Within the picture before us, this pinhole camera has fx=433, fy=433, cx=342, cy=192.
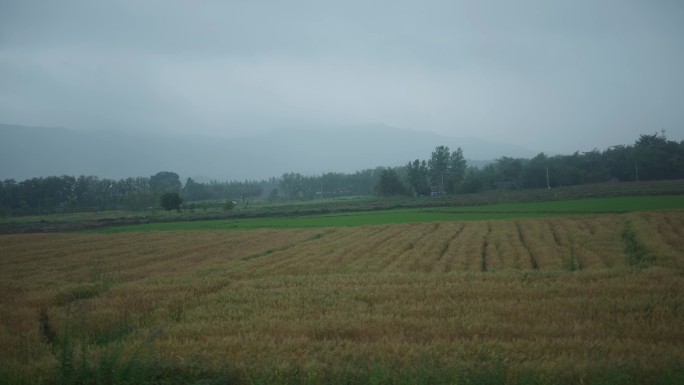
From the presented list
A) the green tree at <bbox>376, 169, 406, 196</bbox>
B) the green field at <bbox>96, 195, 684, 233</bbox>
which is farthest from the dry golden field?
the green tree at <bbox>376, 169, 406, 196</bbox>

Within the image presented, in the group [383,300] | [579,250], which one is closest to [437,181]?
[579,250]

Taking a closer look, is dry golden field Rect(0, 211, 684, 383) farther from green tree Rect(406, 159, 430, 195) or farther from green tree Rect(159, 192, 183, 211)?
green tree Rect(406, 159, 430, 195)

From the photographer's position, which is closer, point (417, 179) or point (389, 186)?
point (417, 179)

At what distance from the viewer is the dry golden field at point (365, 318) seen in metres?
6.12

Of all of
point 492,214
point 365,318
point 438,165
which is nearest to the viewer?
point 365,318

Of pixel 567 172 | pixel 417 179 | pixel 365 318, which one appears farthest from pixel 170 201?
pixel 567 172

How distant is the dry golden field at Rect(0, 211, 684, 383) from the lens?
612 cm

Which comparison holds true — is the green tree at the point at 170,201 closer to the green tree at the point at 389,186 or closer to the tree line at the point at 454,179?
the tree line at the point at 454,179

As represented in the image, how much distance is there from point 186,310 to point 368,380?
5962mm

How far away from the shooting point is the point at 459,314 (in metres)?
8.65

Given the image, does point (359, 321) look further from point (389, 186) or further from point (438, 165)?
point (438, 165)

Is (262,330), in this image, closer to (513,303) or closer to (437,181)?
(513,303)

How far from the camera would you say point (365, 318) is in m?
8.54

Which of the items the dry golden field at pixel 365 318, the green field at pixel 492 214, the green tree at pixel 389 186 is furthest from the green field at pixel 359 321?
the green tree at pixel 389 186
